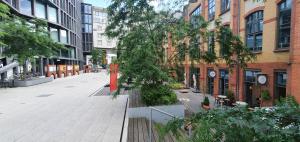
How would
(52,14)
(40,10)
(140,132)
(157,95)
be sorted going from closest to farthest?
(140,132) < (157,95) < (40,10) < (52,14)

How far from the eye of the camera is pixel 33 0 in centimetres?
3119

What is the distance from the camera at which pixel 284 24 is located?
34.0ft

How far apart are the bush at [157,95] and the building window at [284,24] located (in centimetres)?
582

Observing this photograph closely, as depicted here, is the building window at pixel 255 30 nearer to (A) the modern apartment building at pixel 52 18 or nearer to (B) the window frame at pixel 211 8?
(B) the window frame at pixel 211 8

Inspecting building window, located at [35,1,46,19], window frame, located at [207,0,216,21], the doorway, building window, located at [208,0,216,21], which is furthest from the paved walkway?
building window, located at [35,1,46,19]

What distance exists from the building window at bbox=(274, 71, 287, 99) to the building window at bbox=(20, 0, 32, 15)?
1198 inches

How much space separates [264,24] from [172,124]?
11.3 m

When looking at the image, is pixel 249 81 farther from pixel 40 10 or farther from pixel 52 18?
pixel 52 18

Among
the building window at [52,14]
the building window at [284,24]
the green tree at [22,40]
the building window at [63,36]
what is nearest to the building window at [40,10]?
the building window at [52,14]

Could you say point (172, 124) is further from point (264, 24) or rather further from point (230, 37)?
point (264, 24)

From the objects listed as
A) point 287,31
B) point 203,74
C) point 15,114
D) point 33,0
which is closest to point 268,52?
point 287,31

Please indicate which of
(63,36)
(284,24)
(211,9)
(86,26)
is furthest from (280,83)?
(86,26)

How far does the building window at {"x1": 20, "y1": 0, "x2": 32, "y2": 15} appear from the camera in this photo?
1148 inches

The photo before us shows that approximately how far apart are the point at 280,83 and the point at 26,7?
31.8 m
